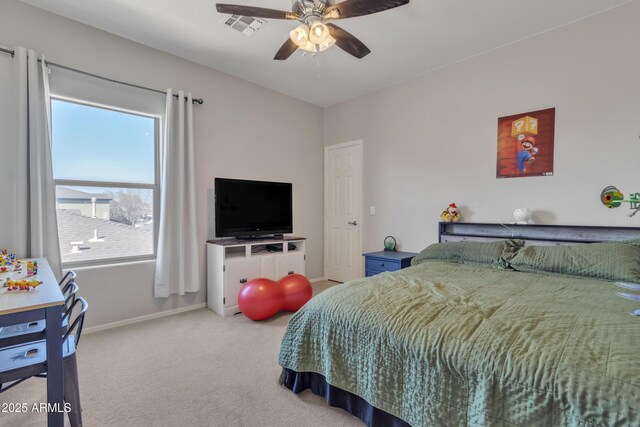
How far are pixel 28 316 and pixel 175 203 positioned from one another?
2.18 m

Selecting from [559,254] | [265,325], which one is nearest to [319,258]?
[265,325]

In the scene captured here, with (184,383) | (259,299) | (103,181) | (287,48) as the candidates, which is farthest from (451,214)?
(103,181)

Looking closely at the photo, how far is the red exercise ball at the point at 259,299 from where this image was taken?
3.00 meters

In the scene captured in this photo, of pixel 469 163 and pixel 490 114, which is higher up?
pixel 490 114

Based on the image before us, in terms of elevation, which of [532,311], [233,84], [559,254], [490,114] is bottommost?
[532,311]

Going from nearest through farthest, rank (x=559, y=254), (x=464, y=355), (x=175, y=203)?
(x=464, y=355) → (x=559, y=254) → (x=175, y=203)

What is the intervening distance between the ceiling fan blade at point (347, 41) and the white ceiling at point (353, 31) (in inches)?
19.5

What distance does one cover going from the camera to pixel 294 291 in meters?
3.22

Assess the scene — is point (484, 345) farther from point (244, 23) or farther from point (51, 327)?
point (244, 23)

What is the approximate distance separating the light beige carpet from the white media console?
0.45 meters

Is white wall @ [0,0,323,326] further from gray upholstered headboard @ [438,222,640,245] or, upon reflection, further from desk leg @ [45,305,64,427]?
gray upholstered headboard @ [438,222,640,245]

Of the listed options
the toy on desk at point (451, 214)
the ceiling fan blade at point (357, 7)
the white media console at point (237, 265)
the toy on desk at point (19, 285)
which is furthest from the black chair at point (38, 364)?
the toy on desk at point (451, 214)

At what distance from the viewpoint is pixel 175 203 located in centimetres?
329

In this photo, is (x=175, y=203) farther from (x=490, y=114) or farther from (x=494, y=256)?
(x=490, y=114)
